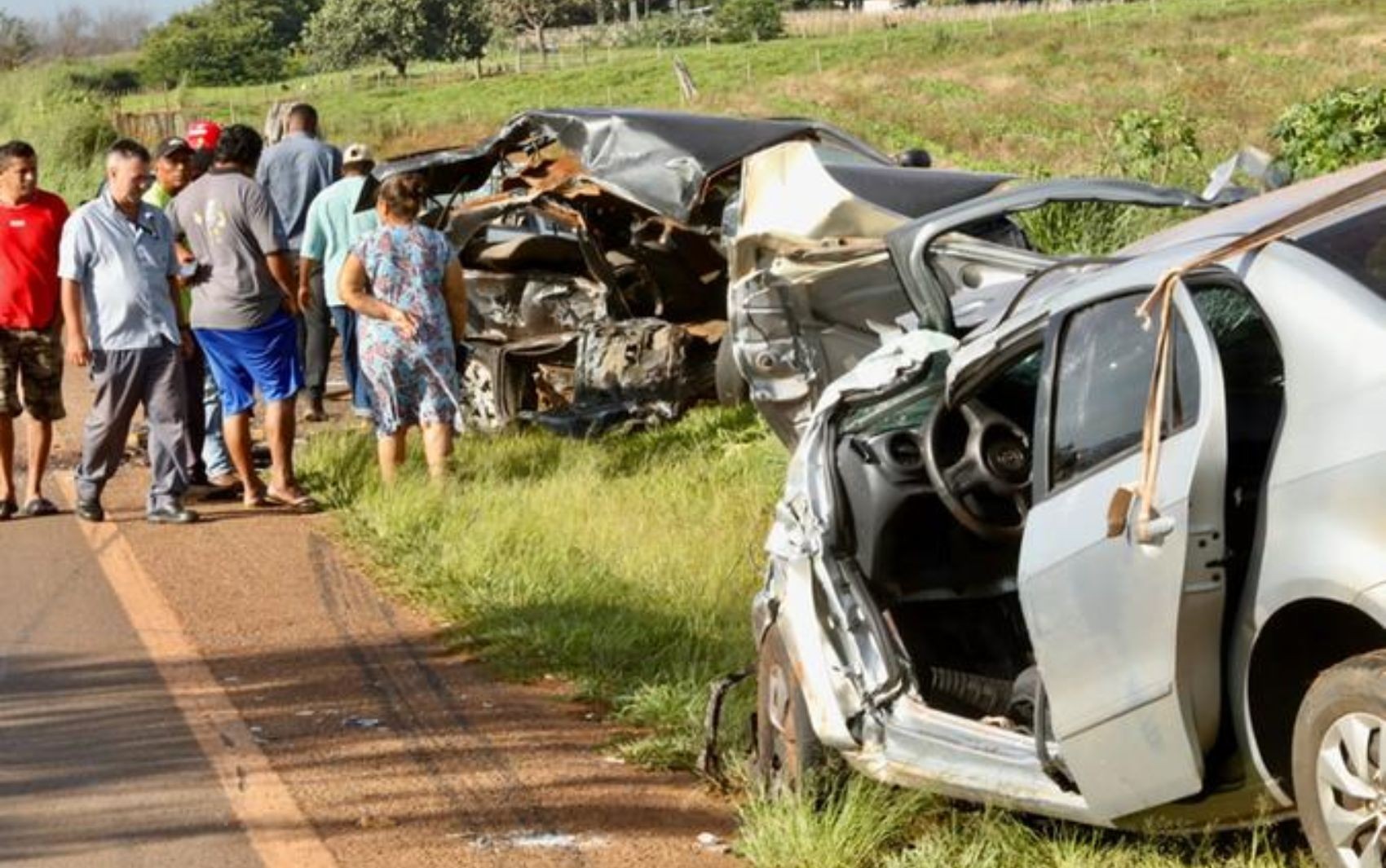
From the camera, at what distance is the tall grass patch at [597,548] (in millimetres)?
8820

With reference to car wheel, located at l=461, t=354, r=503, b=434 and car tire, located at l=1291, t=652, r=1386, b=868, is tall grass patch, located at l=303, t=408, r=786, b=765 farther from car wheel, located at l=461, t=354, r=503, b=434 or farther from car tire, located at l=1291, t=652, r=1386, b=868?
car tire, located at l=1291, t=652, r=1386, b=868

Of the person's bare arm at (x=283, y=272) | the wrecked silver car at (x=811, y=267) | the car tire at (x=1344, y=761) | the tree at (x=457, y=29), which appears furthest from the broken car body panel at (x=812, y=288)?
the tree at (x=457, y=29)

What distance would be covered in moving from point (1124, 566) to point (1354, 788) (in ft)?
2.20

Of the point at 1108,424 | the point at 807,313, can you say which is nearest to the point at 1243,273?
the point at 1108,424

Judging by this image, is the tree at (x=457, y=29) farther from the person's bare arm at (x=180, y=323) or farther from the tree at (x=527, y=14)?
the person's bare arm at (x=180, y=323)

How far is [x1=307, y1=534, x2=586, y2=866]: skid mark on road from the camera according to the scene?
729 cm

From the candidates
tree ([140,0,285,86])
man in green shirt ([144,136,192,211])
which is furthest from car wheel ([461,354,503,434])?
tree ([140,0,285,86])

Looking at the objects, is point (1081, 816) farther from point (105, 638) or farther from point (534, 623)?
point (105, 638)

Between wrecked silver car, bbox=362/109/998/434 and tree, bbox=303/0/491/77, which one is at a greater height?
wrecked silver car, bbox=362/109/998/434

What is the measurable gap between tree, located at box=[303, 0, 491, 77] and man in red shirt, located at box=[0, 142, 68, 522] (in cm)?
7478

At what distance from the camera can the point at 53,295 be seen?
1265cm

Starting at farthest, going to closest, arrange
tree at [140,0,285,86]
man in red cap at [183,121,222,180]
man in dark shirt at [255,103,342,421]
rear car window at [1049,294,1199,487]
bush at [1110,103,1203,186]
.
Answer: tree at [140,0,285,86]
bush at [1110,103,1203,186]
man in dark shirt at [255,103,342,421]
man in red cap at [183,121,222,180]
rear car window at [1049,294,1199,487]

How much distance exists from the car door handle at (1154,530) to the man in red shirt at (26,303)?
8532 millimetres

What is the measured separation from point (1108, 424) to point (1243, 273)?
477 mm
